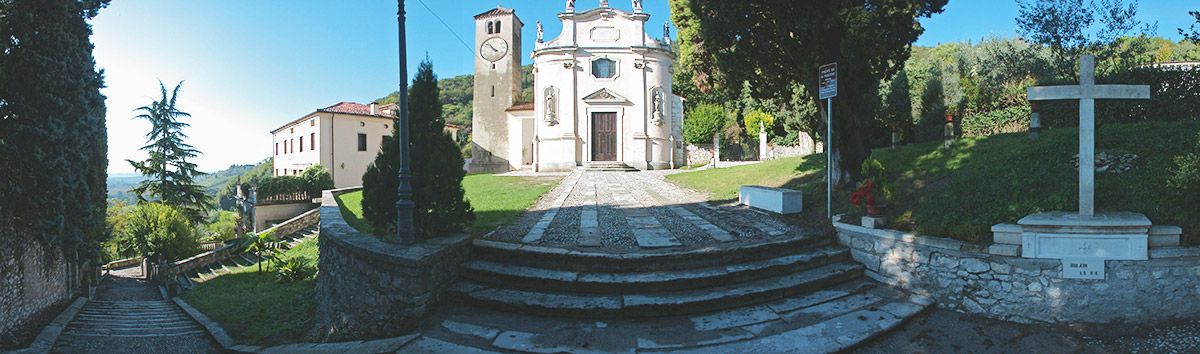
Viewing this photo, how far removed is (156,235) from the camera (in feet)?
62.0

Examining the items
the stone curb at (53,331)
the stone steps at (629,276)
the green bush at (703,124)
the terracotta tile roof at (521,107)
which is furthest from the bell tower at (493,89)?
the stone steps at (629,276)

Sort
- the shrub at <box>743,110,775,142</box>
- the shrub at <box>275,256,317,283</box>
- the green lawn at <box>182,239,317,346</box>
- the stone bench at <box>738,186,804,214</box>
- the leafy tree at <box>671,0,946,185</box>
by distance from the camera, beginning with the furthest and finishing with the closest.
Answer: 1. the shrub at <box>743,110,775,142</box>
2. the shrub at <box>275,256,317,283</box>
3. the stone bench at <box>738,186,804,214</box>
4. the green lawn at <box>182,239,317,346</box>
5. the leafy tree at <box>671,0,946,185</box>

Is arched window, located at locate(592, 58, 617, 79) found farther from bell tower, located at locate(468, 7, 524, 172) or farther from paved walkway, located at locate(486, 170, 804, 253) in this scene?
paved walkway, located at locate(486, 170, 804, 253)

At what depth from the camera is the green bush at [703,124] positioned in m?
31.1

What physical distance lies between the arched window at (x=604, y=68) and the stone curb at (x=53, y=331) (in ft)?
68.2

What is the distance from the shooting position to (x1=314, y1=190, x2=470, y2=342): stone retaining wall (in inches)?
193

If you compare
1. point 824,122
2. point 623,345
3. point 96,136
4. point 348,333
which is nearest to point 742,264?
point 623,345

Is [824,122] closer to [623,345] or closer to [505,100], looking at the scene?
[623,345]

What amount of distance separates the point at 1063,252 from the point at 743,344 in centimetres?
315

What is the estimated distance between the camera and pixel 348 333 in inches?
226

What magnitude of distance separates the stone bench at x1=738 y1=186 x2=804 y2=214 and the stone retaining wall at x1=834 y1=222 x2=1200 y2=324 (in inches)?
115

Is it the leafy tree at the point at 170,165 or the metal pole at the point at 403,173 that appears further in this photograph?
the leafy tree at the point at 170,165

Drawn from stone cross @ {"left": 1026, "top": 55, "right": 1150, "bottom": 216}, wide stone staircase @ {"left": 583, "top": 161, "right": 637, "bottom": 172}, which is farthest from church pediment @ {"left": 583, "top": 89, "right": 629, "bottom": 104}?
stone cross @ {"left": 1026, "top": 55, "right": 1150, "bottom": 216}

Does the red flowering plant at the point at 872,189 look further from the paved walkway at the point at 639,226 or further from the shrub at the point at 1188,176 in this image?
the shrub at the point at 1188,176
